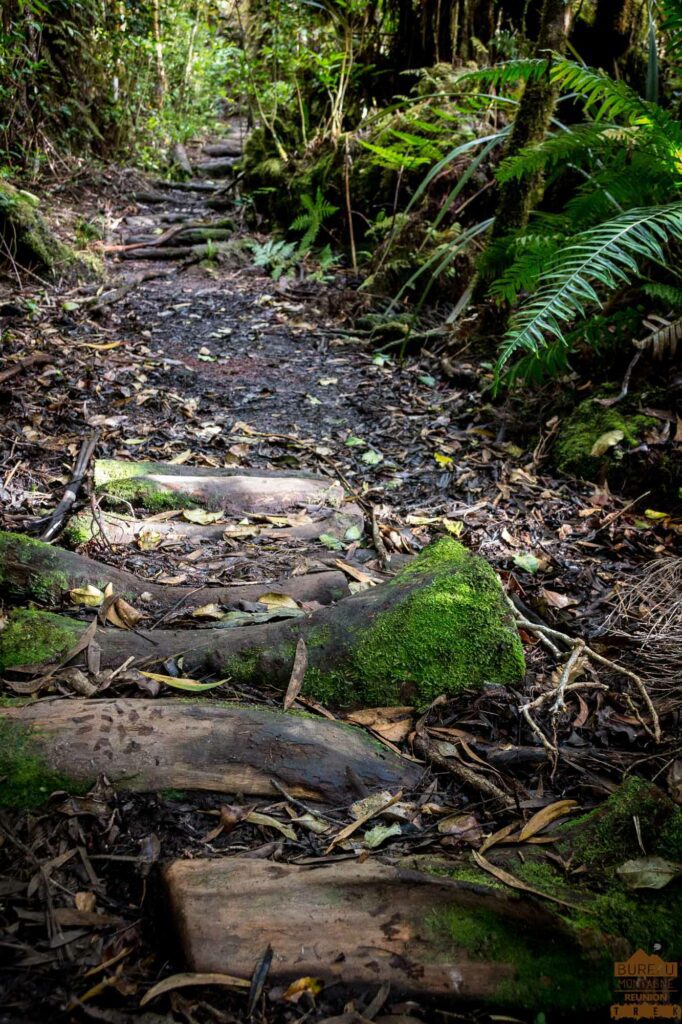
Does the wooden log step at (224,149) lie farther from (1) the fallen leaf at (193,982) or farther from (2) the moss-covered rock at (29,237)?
(1) the fallen leaf at (193,982)

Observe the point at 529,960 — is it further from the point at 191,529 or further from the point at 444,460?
the point at 444,460

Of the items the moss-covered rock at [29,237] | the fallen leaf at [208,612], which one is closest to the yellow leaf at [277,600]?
the fallen leaf at [208,612]

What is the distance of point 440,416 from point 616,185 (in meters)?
1.53

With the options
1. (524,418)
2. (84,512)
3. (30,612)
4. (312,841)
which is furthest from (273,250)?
(312,841)

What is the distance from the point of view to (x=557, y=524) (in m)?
2.88

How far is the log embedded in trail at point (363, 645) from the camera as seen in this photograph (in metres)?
1.72

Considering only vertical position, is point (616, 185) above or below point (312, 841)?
above

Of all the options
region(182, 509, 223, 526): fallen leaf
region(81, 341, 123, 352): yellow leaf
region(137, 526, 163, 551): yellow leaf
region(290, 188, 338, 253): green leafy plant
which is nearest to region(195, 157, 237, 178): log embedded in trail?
region(290, 188, 338, 253): green leafy plant

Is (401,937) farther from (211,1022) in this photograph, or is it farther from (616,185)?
(616,185)

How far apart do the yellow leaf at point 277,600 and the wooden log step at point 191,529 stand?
1.77ft

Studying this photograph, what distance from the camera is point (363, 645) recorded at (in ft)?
5.78

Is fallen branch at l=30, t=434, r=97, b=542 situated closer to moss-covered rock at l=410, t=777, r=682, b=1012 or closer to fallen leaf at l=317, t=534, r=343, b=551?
fallen leaf at l=317, t=534, r=343, b=551

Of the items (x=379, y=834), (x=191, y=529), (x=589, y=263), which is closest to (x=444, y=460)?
(x=589, y=263)

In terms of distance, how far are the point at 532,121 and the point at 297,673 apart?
12.3 ft
